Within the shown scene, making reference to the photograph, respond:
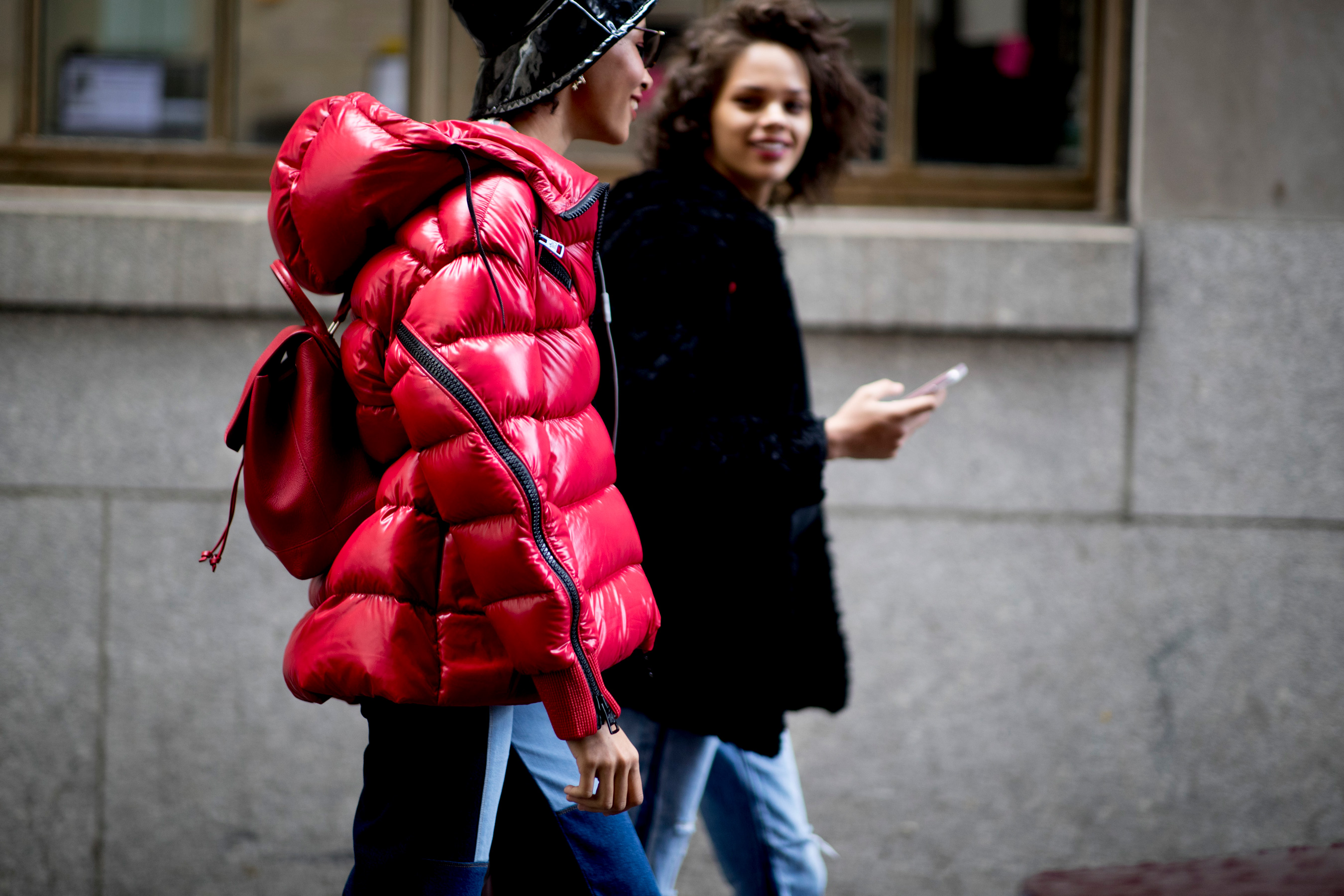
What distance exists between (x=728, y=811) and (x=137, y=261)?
8.11ft

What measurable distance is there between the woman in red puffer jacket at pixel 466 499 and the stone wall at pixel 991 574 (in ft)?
6.65

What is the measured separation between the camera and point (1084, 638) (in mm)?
3529

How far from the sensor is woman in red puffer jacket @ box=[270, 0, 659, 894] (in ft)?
4.58

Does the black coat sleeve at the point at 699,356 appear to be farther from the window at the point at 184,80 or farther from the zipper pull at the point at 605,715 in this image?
the window at the point at 184,80

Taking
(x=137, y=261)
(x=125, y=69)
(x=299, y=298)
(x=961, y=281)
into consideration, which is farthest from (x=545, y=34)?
(x=125, y=69)

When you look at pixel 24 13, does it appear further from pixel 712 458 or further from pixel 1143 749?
pixel 1143 749

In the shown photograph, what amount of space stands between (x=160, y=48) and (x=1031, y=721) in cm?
364

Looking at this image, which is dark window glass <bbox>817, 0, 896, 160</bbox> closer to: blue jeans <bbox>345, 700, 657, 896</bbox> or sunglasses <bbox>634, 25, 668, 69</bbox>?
sunglasses <bbox>634, 25, 668, 69</bbox>

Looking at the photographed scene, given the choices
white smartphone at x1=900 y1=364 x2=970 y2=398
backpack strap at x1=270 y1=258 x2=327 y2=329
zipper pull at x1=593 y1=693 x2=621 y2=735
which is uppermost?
backpack strap at x1=270 y1=258 x2=327 y2=329

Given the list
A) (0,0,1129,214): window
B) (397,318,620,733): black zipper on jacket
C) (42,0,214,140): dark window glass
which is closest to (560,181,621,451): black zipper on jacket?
(397,318,620,733): black zipper on jacket

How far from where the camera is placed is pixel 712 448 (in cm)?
201

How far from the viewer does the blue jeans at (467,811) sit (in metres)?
1.54

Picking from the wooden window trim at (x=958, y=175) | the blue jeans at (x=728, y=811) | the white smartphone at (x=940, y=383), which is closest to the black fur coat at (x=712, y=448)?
the blue jeans at (x=728, y=811)

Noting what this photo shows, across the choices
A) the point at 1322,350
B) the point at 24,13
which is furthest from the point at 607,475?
the point at 24,13
